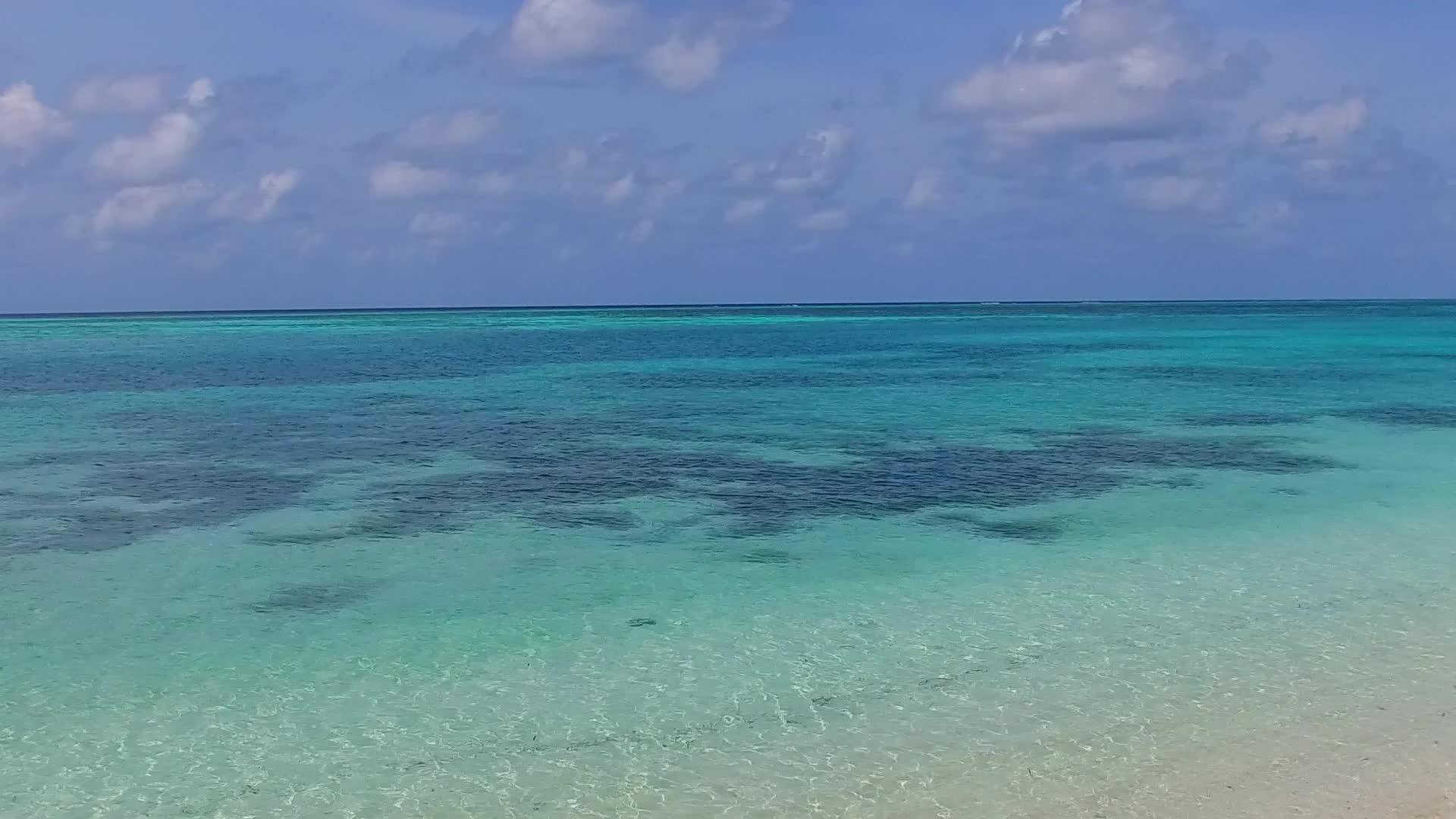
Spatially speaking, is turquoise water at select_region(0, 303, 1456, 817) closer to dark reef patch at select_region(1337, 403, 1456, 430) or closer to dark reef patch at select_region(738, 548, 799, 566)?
dark reef patch at select_region(738, 548, 799, 566)

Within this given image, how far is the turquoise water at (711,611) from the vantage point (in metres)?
7.59

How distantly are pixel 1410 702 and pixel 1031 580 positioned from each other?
4044 mm

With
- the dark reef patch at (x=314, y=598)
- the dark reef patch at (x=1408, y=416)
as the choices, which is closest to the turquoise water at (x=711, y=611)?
the dark reef patch at (x=314, y=598)

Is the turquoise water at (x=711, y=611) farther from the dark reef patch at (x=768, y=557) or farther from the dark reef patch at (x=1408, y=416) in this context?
the dark reef patch at (x=1408, y=416)

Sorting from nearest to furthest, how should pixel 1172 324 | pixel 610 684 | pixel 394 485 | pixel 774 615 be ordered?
1. pixel 610 684
2. pixel 774 615
3. pixel 394 485
4. pixel 1172 324

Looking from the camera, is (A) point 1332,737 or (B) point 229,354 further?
(B) point 229,354

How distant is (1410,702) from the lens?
8.47m

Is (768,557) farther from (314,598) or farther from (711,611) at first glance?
(314,598)

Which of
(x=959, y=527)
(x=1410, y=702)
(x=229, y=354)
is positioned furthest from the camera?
(x=229, y=354)

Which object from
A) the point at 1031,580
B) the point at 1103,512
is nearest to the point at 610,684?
the point at 1031,580

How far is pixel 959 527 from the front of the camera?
14.5m

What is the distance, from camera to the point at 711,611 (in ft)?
36.4

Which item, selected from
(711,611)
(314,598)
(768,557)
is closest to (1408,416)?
(768,557)

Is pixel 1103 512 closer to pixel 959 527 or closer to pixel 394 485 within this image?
pixel 959 527
